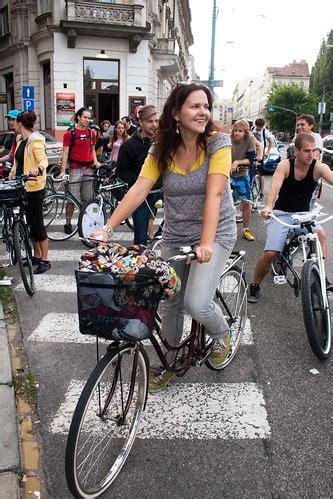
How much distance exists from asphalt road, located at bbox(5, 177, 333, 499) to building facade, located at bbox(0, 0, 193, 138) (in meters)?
19.7

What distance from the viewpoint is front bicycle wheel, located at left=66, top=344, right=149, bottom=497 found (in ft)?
7.45

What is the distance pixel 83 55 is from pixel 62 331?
67.0ft

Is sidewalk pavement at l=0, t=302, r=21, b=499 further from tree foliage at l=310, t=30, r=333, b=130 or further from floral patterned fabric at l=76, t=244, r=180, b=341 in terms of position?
tree foliage at l=310, t=30, r=333, b=130

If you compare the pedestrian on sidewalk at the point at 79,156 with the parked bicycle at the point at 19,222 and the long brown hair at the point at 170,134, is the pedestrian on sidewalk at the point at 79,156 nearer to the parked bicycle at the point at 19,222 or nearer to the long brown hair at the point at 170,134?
the parked bicycle at the point at 19,222

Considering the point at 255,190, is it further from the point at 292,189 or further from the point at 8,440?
the point at 8,440

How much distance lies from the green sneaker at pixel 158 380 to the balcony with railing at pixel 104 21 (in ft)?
68.8

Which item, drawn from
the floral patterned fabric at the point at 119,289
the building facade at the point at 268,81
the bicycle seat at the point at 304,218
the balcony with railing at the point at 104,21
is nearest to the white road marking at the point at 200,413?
the floral patterned fabric at the point at 119,289

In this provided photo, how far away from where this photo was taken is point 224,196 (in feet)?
10.0

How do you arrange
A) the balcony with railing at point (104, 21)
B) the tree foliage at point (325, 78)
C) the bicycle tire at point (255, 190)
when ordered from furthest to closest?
the tree foliage at point (325, 78) → the balcony with railing at point (104, 21) → the bicycle tire at point (255, 190)

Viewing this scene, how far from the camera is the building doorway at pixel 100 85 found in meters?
23.0

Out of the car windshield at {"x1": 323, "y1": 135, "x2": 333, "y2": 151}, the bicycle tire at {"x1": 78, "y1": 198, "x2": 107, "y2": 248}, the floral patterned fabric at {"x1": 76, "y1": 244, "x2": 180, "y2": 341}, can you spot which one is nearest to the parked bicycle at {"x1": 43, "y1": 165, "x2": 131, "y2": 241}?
the bicycle tire at {"x1": 78, "y1": 198, "x2": 107, "y2": 248}

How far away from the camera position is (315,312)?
3930mm

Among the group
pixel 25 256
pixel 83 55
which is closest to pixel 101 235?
pixel 25 256

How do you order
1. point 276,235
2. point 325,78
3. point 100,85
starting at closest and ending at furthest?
point 276,235
point 100,85
point 325,78
